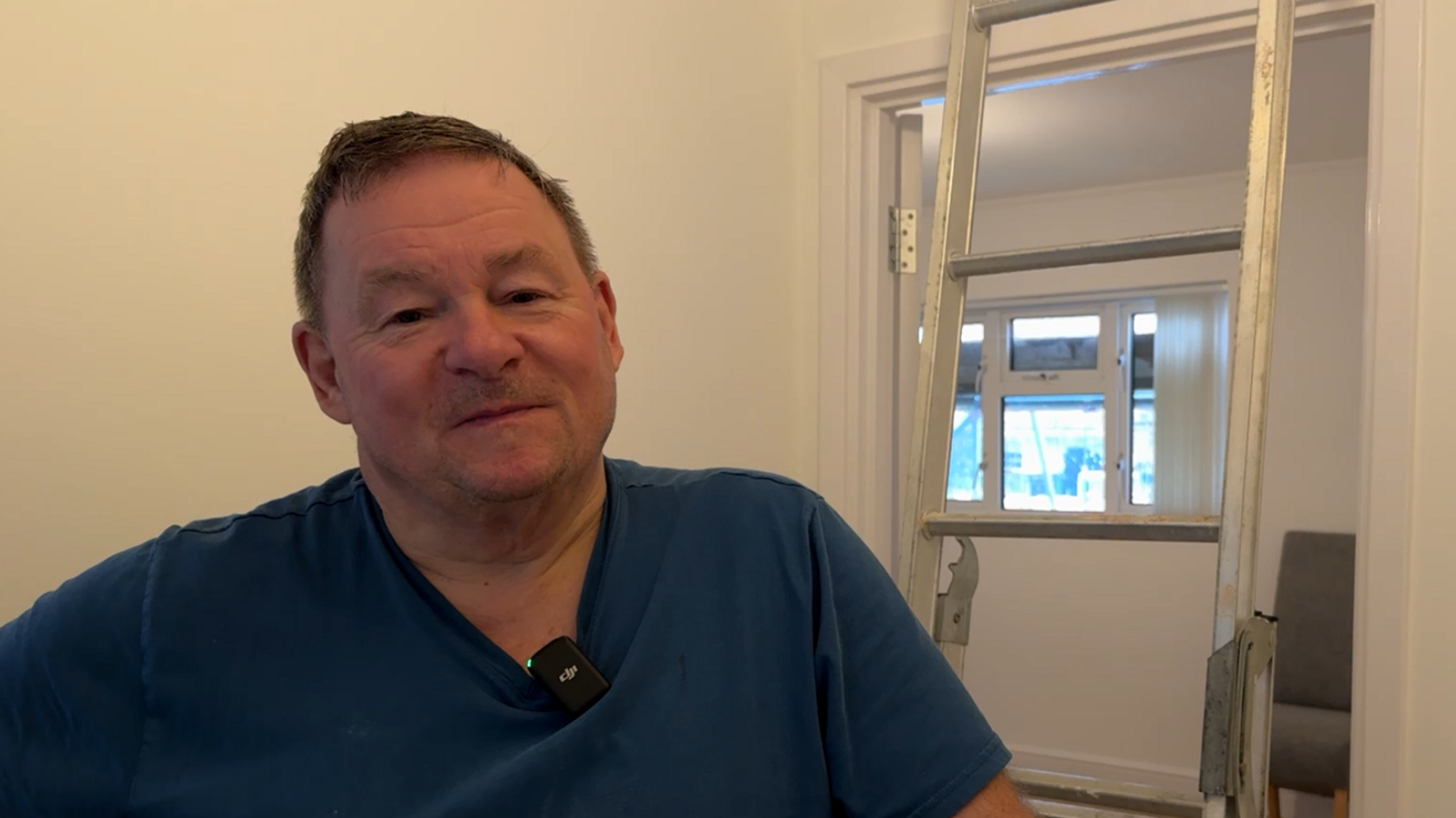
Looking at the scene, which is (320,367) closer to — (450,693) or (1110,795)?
(450,693)

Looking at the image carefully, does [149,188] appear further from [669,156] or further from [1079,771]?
[1079,771]

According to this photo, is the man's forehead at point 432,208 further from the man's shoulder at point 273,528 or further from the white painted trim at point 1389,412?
the white painted trim at point 1389,412

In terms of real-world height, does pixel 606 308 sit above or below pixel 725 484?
above

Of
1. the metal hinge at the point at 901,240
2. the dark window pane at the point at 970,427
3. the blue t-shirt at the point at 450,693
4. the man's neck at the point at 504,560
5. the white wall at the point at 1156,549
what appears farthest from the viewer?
the dark window pane at the point at 970,427

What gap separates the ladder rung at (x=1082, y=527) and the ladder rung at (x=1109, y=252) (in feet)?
1.10

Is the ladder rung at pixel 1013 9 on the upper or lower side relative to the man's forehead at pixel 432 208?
upper

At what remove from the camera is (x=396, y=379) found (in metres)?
0.95

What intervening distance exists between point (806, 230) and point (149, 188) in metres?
1.24

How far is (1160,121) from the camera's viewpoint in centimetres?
407

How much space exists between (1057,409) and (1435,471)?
12.8 feet

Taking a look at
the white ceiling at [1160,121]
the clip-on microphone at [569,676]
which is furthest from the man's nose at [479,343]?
the white ceiling at [1160,121]

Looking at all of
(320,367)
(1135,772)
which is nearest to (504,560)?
(320,367)

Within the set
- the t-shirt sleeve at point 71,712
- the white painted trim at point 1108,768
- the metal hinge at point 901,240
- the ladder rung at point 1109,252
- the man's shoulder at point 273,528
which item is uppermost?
the metal hinge at point 901,240

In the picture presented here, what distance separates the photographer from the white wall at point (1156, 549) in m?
4.58
